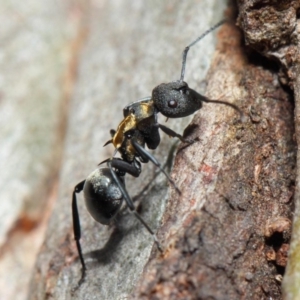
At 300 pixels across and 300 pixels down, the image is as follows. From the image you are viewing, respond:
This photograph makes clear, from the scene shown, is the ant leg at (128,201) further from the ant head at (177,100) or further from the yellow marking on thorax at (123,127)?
the ant head at (177,100)

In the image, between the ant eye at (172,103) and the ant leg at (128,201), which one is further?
the ant eye at (172,103)

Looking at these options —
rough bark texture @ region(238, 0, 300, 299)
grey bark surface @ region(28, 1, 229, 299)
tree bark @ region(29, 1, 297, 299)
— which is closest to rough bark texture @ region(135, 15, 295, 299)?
tree bark @ region(29, 1, 297, 299)

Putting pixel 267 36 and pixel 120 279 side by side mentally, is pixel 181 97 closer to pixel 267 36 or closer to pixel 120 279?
pixel 267 36

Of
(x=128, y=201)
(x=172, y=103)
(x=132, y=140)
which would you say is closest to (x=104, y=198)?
(x=128, y=201)

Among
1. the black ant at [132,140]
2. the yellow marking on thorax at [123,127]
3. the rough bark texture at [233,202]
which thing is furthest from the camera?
the yellow marking on thorax at [123,127]

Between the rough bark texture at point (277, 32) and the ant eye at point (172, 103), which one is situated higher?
the ant eye at point (172, 103)

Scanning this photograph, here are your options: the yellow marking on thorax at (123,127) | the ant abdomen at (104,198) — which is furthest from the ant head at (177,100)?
the ant abdomen at (104,198)

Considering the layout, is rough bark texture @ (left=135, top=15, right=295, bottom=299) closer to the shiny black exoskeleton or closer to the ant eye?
the ant eye
